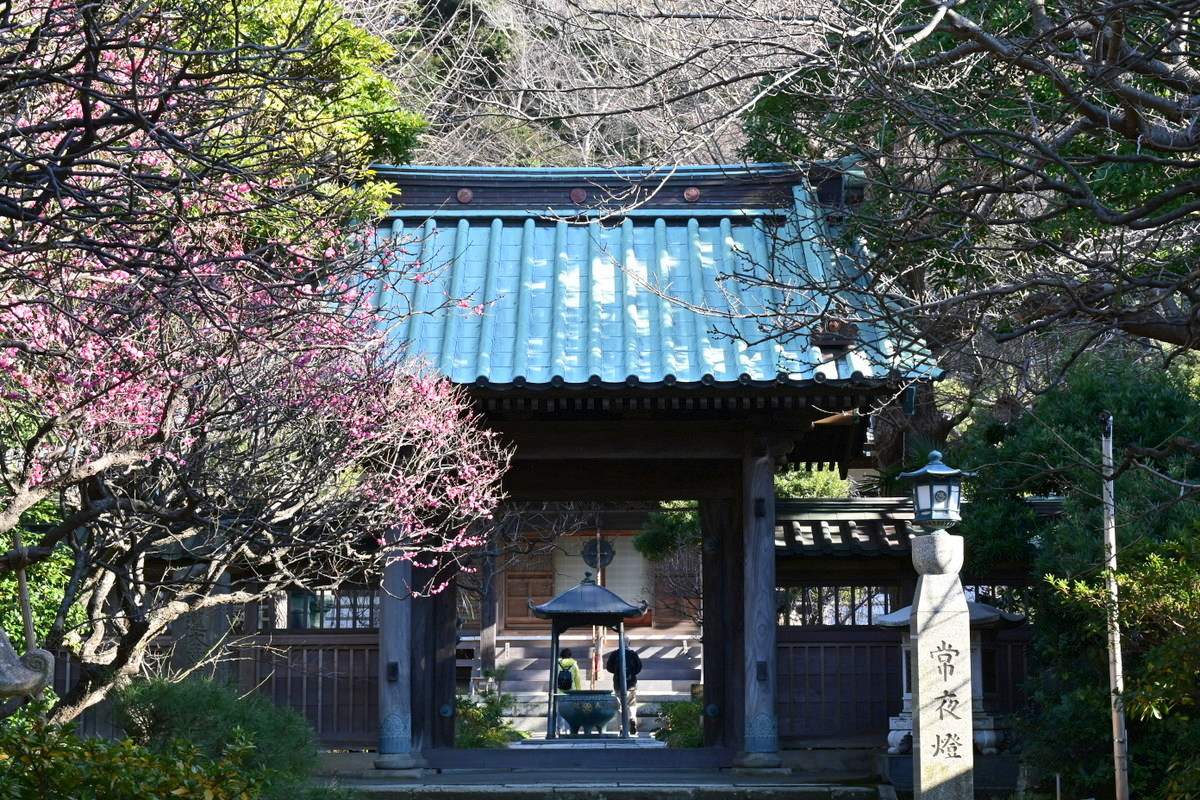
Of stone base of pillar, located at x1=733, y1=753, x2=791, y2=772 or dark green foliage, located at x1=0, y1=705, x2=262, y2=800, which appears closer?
dark green foliage, located at x1=0, y1=705, x2=262, y2=800

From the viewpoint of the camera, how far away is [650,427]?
11.3 m

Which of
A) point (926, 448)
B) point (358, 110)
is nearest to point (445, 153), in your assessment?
point (358, 110)

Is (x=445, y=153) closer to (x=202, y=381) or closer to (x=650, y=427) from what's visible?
(x=650, y=427)

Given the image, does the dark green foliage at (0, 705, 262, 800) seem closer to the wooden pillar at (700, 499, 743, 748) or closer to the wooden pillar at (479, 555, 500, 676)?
the wooden pillar at (700, 499, 743, 748)

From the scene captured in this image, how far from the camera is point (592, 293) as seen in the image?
11.6m

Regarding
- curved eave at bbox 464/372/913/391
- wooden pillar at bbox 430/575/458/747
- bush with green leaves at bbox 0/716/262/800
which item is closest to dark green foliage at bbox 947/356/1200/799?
curved eave at bbox 464/372/913/391

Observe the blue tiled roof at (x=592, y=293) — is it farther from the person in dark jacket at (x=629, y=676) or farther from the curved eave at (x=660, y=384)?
the person in dark jacket at (x=629, y=676)

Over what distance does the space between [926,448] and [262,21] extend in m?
7.08

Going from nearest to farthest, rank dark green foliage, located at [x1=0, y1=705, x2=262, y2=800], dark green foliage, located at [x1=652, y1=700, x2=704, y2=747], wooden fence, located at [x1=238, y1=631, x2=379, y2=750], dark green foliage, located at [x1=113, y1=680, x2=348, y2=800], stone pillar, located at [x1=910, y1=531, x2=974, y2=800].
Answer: dark green foliage, located at [x1=0, y1=705, x2=262, y2=800] < dark green foliage, located at [x1=113, y1=680, x2=348, y2=800] < stone pillar, located at [x1=910, y1=531, x2=974, y2=800] < wooden fence, located at [x1=238, y1=631, x2=379, y2=750] < dark green foliage, located at [x1=652, y1=700, x2=704, y2=747]

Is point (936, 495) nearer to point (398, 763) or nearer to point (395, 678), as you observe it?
point (395, 678)

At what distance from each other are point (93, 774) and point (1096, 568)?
657cm

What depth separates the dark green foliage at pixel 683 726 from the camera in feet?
52.0

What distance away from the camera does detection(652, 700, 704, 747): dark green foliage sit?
15852 mm

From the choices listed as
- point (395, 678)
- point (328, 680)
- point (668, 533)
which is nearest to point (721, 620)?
point (395, 678)
